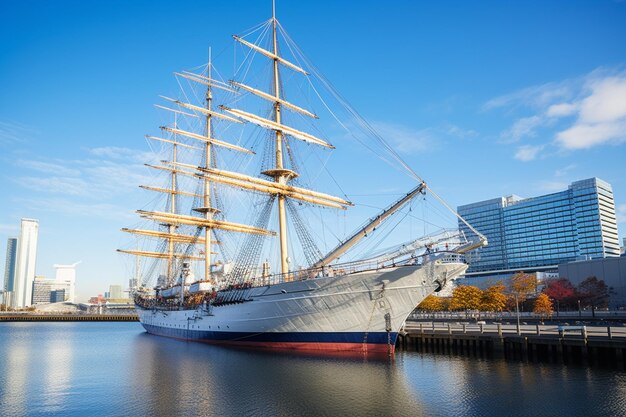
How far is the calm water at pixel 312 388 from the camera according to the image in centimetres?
1639

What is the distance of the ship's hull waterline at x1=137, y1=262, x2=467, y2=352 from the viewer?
1086 inches

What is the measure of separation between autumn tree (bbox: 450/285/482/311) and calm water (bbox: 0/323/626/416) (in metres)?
38.5

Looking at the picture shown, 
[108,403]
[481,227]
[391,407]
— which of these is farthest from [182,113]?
[481,227]

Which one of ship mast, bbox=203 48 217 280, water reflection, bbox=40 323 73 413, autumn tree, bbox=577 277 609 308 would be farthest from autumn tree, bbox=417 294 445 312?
water reflection, bbox=40 323 73 413

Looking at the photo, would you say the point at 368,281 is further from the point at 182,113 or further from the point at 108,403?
the point at 182,113

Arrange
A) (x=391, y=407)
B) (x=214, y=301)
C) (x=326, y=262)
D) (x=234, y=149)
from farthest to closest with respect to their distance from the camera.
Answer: (x=234, y=149) < (x=214, y=301) < (x=326, y=262) < (x=391, y=407)

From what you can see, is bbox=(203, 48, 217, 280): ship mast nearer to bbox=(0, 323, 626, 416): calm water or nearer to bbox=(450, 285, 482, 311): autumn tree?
bbox=(0, 323, 626, 416): calm water

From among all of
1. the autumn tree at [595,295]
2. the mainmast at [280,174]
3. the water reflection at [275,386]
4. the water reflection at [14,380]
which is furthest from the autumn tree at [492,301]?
the water reflection at [14,380]

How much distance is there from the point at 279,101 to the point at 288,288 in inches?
669

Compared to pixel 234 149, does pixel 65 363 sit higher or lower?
lower

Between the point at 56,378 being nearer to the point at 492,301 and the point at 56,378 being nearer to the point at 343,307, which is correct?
the point at 343,307

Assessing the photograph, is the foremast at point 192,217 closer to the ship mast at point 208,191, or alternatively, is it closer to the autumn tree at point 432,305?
the ship mast at point 208,191

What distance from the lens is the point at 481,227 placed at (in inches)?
6481

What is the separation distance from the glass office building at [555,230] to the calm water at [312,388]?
117 meters
